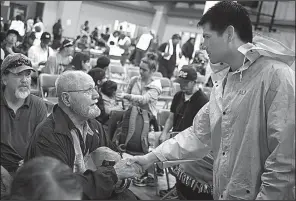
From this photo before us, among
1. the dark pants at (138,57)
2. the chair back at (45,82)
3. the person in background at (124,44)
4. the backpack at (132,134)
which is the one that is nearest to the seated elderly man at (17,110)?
the backpack at (132,134)

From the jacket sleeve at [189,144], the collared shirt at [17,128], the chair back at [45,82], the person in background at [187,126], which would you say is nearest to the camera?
the jacket sleeve at [189,144]

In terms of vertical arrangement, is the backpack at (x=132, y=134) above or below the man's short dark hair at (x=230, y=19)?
below

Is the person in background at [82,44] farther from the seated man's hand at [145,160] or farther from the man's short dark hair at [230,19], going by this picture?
the man's short dark hair at [230,19]

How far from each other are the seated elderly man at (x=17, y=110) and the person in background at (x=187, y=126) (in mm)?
1212

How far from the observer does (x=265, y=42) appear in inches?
65.1

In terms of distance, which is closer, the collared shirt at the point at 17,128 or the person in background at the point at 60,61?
the collared shirt at the point at 17,128

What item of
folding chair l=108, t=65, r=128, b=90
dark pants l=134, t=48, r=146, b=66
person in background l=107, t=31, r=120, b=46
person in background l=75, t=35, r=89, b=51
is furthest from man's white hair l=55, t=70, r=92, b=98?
person in background l=75, t=35, r=89, b=51

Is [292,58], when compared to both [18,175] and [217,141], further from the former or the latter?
[18,175]

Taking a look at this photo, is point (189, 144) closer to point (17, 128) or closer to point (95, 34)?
point (17, 128)

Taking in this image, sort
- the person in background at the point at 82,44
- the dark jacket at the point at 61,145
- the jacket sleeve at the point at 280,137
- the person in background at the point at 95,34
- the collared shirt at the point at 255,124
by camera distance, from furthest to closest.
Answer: the person in background at the point at 95,34, the person in background at the point at 82,44, the dark jacket at the point at 61,145, the collared shirt at the point at 255,124, the jacket sleeve at the point at 280,137

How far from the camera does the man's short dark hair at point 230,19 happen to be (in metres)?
1.65

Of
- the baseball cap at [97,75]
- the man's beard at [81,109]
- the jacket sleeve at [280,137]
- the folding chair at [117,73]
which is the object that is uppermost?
the jacket sleeve at [280,137]

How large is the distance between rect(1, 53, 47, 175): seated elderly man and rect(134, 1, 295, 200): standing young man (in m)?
1.45

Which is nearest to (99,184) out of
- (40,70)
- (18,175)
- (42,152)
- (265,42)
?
(42,152)
